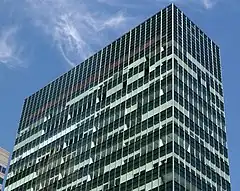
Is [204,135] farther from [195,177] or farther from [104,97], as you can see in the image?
[104,97]


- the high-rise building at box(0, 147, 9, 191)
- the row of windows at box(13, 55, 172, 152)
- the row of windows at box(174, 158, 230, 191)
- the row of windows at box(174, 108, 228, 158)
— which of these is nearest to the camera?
the row of windows at box(174, 158, 230, 191)

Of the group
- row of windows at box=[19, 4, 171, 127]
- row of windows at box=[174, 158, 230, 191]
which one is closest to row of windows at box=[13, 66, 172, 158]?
row of windows at box=[19, 4, 171, 127]

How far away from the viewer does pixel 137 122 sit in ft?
354

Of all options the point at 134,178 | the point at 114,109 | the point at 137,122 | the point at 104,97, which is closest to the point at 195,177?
the point at 134,178

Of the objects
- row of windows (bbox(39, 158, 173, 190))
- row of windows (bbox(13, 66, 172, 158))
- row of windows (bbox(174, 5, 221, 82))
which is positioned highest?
row of windows (bbox(174, 5, 221, 82))

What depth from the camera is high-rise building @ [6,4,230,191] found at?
330 ft

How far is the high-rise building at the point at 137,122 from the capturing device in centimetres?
10050

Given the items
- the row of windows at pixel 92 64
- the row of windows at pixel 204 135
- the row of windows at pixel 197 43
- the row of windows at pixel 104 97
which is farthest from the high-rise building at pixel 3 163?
the row of windows at pixel 204 135

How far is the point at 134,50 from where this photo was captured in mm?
121312

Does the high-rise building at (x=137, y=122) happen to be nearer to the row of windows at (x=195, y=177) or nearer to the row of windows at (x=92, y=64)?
the row of windows at (x=195, y=177)

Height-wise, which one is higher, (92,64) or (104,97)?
(92,64)

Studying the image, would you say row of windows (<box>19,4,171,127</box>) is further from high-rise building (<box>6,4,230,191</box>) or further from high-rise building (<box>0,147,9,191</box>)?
high-rise building (<box>0,147,9,191</box>)

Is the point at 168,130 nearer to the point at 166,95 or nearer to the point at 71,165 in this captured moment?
the point at 166,95

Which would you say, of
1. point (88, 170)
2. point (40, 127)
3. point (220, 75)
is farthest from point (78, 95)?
point (220, 75)
